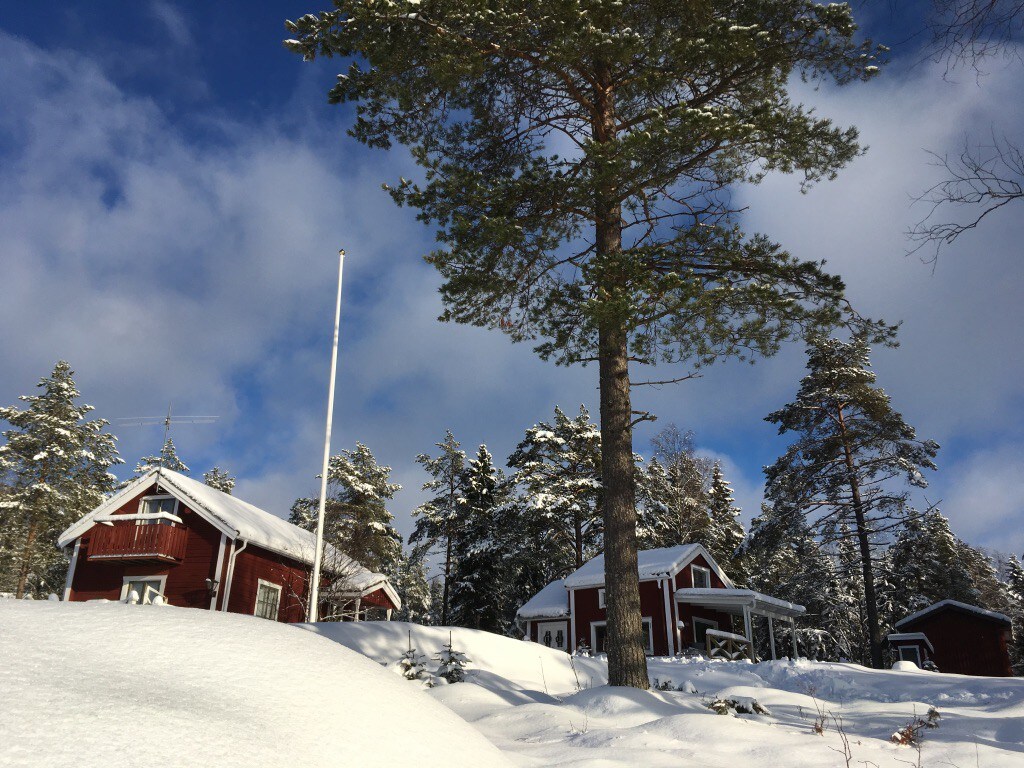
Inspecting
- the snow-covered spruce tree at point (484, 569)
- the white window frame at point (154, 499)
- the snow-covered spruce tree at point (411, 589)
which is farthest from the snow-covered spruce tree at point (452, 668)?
the snow-covered spruce tree at point (411, 589)

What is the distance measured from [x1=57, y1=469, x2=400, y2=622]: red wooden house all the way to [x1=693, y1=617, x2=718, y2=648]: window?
13.8 meters

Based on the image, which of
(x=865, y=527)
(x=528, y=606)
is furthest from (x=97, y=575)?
(x=865, y=527)

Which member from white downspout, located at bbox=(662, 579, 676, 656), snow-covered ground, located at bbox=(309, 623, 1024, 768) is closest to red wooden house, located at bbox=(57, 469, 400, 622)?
white downspout, located at bbox=(662, 579, 676, 656)

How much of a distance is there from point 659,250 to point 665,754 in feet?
20.4

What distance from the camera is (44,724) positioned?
1786 millimetres

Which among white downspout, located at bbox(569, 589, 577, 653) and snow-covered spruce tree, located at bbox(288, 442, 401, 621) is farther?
snow-covered spruce tree, located at bbox(288, 442, 401, 621)

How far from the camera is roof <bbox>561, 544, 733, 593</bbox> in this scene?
24984 millimetres

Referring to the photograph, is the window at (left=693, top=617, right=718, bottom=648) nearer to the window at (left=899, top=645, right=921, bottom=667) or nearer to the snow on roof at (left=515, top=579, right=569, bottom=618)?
the snow on roof at (left=515, top=579, right=569, bottom=618)

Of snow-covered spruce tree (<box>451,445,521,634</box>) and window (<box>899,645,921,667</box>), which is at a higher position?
snow-covered spruce tree (<box>451,445,521,634</box>)

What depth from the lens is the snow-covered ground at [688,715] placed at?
466 cm

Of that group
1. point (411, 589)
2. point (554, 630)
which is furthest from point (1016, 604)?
point (411, 589)

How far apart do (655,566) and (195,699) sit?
974 inches

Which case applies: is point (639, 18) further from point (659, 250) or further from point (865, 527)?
point (865, 527)

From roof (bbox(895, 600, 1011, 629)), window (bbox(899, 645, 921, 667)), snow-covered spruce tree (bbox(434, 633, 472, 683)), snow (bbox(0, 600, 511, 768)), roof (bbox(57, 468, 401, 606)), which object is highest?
roof (bbox(57, 468, 401, 606))
